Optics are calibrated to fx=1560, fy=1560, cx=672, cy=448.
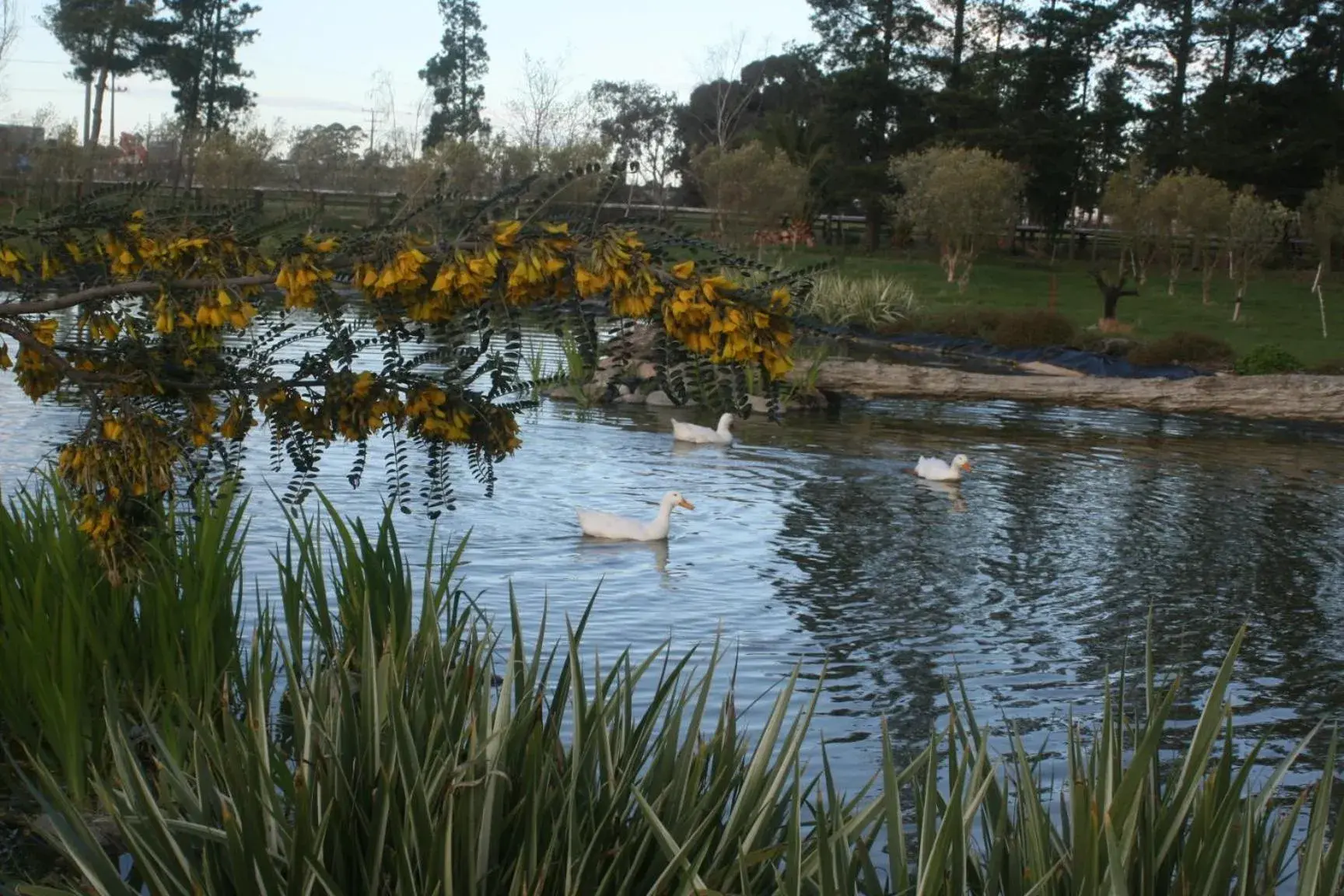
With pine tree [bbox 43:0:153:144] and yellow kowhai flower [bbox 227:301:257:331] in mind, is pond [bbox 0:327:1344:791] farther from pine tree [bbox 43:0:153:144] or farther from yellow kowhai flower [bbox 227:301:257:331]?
pine tree [bbox 43:0:153:144]

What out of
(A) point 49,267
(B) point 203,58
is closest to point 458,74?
(B) point 203,58

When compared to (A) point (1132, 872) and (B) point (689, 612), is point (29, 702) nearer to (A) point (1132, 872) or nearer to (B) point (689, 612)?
(A) point (1132, 872)

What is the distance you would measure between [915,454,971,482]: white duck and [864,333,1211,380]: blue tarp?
9729 millimetres

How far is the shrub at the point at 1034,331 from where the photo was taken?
A: 28906mm

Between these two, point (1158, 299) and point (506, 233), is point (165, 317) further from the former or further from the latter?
point (1158, 299)

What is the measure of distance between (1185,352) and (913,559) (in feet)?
57.7

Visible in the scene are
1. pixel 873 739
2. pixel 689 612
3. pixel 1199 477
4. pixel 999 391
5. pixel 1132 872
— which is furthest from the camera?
pixel 999 391

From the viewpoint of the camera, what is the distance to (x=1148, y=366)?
2558 centimetres

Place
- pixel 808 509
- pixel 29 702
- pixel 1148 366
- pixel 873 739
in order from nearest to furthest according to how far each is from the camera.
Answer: pixel 29 702, pixel 873 739, pixel 808 509, pixel 1148 366

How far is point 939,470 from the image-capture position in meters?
13.8

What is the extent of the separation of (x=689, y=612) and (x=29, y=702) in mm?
4538

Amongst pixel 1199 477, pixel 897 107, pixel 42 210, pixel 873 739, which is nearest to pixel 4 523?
pixel 42 210

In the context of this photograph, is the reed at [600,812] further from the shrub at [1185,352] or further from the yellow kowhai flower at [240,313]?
the shrub at [1185,352]

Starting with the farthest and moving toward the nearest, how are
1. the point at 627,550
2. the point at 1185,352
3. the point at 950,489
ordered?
the point at 1185,352, the point at 950,489, the point at 627,550
